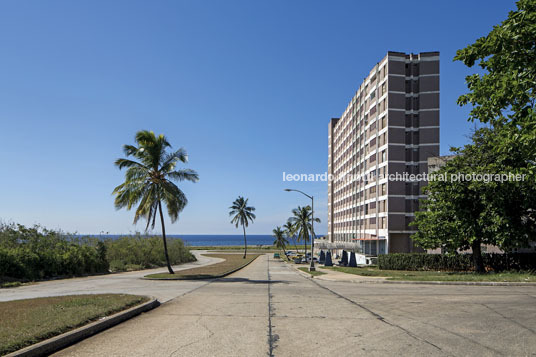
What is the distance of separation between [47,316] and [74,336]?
2085 mm

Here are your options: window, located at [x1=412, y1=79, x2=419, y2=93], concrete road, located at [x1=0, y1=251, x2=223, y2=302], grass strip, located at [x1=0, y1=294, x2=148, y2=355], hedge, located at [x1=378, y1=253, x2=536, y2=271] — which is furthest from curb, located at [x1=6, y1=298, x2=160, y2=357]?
window, located at [x1=412, y1=79, x2=419, y2=93]

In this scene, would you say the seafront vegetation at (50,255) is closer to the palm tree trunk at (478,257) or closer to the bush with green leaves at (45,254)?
the bush with green leaves at (45,254)

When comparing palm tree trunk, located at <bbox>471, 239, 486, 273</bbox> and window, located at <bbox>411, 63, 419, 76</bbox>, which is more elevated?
window, located at <bbox>411, 63, 419, 76</bbox>

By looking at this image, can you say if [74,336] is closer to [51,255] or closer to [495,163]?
[51,255]

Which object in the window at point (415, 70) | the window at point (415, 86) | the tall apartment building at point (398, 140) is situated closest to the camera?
the tall apartment building at point (398, 140)

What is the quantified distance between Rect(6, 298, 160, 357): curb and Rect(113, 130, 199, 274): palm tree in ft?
58.8

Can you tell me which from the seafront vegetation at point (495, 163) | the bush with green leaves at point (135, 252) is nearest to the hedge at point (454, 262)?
the seafront vegetation at point (495, 163)

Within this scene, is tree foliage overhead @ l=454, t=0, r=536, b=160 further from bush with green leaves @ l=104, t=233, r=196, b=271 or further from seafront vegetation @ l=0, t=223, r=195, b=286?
bush with green leaves @ l=104, t=233, r=196, b=271

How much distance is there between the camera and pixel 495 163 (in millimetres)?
26938

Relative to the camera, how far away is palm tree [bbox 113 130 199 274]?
2845cm

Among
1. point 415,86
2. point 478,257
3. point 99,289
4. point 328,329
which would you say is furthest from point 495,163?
point 415,86

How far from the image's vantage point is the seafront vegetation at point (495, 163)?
34.0 feet

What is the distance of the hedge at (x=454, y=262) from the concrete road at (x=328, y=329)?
19485mm

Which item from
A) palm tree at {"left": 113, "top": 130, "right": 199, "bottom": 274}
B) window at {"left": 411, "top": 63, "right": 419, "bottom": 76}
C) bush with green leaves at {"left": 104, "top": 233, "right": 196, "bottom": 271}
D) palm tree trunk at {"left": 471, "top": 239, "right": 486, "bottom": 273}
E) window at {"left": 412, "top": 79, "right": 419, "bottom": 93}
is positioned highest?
window at {"left": 411, "top": 63, "right": 419, "bottom": 76}
